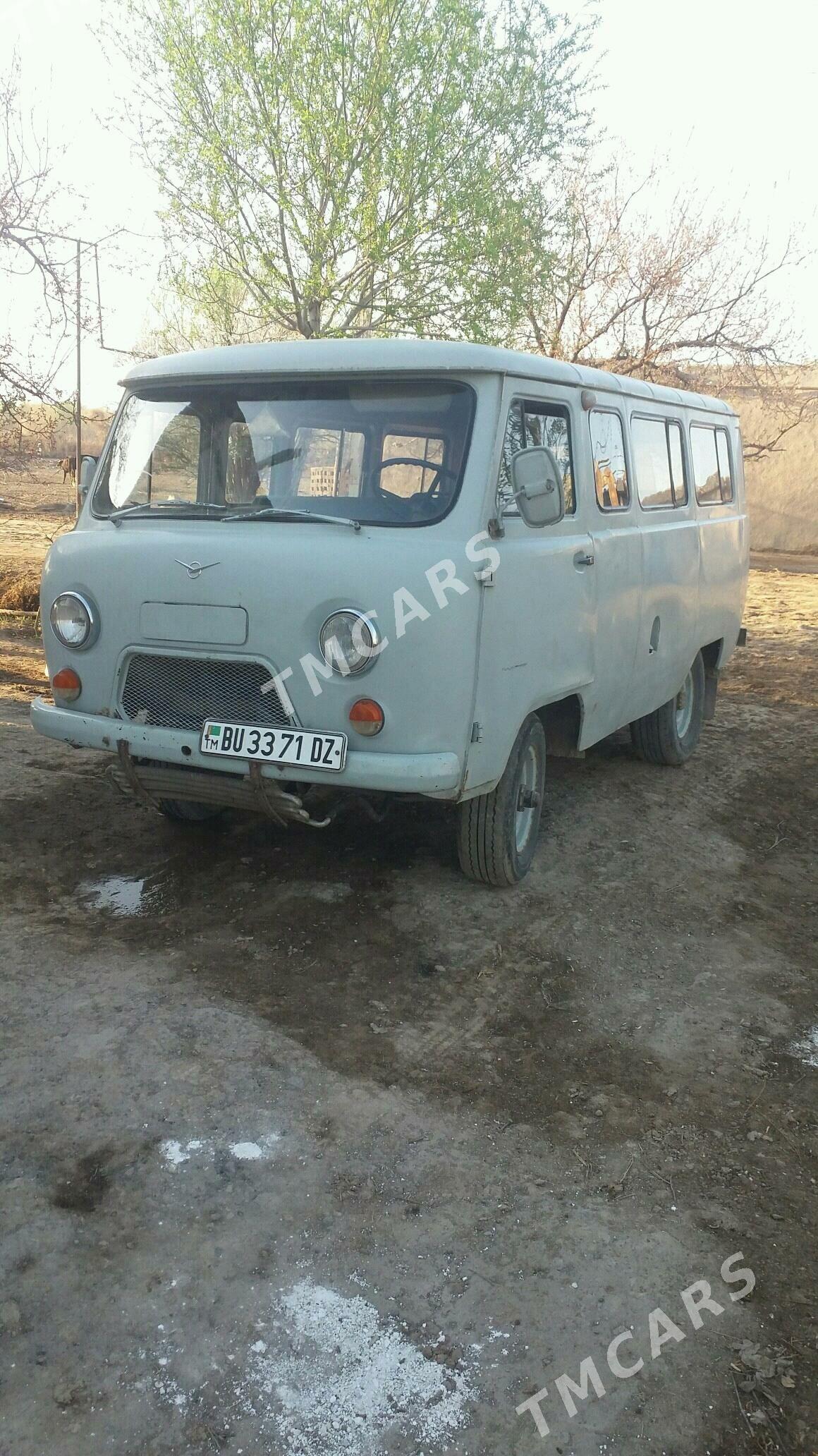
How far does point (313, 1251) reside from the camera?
9.02 ft

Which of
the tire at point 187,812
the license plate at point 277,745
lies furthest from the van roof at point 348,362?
the tire at point 187,812

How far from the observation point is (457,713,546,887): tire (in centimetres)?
478

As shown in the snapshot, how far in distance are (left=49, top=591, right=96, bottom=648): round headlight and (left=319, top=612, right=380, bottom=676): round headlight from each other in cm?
104

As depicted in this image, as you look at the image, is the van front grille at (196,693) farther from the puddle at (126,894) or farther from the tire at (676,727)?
the tire at (676,727)

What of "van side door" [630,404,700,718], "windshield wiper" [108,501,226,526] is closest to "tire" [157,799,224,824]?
"windshield wiper" [108,501,226,526]

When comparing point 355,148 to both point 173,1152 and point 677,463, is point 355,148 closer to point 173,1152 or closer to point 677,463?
point 677,463

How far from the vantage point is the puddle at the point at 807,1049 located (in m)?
3.88

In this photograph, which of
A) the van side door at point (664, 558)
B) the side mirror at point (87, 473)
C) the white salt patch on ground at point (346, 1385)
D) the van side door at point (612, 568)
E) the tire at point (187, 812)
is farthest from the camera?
the van side door at point (664, 558)

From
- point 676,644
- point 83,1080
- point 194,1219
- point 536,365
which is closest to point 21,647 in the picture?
point 676,644

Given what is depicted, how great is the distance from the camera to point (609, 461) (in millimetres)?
5621

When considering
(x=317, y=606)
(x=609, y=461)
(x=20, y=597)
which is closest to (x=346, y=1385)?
(x=317, y=606)

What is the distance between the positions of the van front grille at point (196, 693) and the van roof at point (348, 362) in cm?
120

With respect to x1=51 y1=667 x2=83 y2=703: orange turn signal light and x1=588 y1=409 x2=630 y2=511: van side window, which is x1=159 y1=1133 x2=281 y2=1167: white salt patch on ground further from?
x1=588 y1=409 x2=630 y2=511: van side window

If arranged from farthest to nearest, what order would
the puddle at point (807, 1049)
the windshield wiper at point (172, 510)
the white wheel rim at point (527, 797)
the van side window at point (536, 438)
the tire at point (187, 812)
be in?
the tire at point (187, 812) → the white wheel rim at point (527, 797) → the windshield wiper at point (172, 510) → the van side window at point (536, 438) → the puddle at point (807, 1049)
